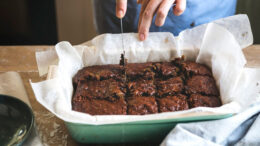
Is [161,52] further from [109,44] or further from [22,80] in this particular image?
[22,80]

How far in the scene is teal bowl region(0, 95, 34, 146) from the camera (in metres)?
1.56

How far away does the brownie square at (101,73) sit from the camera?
6.22ft

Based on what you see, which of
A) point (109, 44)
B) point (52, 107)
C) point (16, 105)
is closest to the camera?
point (52, 107)

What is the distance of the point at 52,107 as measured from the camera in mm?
1488

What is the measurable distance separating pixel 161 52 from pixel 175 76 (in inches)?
8.2

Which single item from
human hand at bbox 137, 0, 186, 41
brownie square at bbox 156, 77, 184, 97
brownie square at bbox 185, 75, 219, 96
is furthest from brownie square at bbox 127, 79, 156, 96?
human hand at bbox 137, 0, 186, 41

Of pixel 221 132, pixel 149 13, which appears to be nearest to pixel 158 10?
pixel 149 13

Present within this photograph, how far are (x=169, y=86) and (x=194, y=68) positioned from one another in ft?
0.81

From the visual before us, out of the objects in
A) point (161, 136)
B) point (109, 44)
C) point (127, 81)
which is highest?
point (109, 44)

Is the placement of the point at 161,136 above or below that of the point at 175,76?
below

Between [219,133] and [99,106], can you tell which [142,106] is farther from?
[219,133]

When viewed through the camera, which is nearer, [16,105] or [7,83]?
[16,105]

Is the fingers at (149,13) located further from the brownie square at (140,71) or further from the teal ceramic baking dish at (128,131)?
the teal ceramic baking dish at (128,131)

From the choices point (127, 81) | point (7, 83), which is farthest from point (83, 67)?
point (7, 83)
